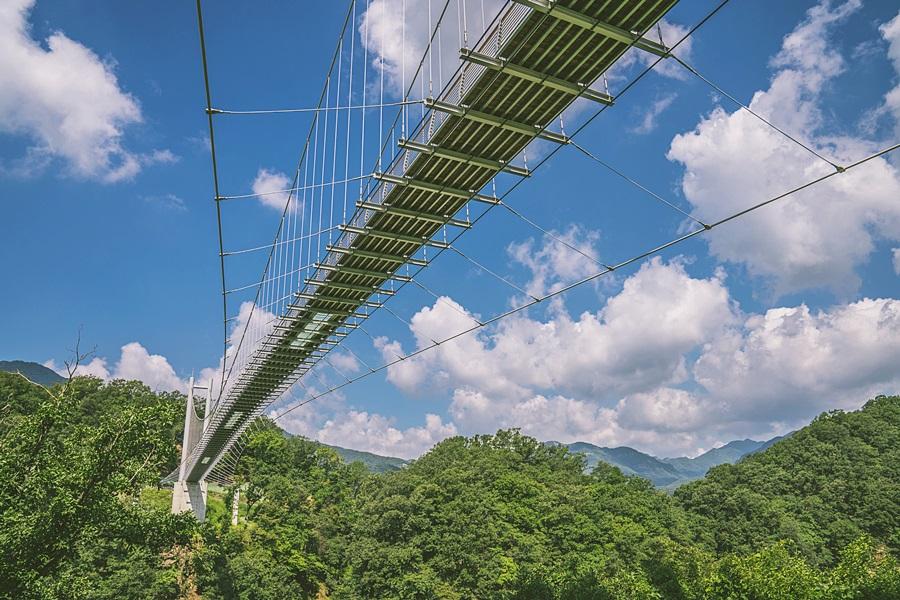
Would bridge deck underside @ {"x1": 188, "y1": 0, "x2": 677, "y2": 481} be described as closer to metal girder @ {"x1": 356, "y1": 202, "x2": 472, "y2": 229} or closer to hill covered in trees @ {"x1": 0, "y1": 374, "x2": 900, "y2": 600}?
metal girder @ {"x1": 356, "y1": 202, "x2": 472, "y2": 229}

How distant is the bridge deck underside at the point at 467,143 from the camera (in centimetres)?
772

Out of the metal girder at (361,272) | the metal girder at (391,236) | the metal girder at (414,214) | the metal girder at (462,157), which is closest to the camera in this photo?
the metal girder at (462,157)

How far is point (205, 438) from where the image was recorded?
2962 cm

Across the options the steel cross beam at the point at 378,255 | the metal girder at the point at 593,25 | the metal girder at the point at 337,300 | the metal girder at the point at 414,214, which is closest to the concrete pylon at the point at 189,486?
the metal girder at the point at 337,300

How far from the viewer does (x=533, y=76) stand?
839 centimetres

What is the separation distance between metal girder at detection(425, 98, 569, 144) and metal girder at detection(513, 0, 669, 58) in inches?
83.3

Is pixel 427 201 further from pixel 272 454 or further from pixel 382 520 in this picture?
pixel 272 454

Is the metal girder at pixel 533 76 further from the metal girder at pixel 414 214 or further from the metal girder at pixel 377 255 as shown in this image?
the metal girder at pixel 377 255

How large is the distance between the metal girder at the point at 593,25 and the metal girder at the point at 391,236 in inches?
248

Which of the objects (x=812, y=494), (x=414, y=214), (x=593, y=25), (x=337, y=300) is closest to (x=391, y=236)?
(x=414, y=214)

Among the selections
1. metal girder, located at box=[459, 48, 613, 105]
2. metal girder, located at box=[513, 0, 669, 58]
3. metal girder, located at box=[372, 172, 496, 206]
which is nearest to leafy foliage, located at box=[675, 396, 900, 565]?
metal girder, located at box=[372, 172, 496, 206]

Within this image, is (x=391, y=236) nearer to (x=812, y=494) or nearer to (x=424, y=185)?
(x=424, y=185)

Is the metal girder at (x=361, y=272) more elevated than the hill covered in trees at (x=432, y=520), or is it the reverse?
the metal girder at (x=361, y=272)

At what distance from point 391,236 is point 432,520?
2375cm
